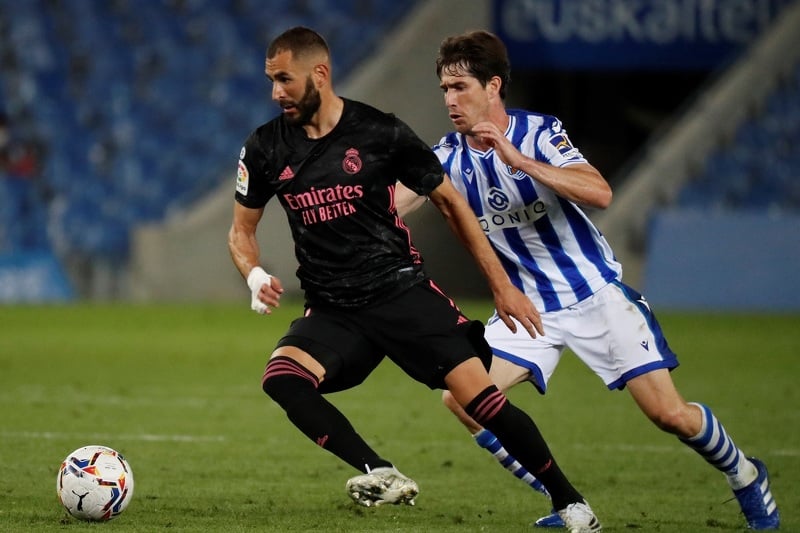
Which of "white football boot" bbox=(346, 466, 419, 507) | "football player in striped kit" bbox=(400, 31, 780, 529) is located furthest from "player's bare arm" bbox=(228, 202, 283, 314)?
"white football boot" bbox=(346, 466, 419, 507)

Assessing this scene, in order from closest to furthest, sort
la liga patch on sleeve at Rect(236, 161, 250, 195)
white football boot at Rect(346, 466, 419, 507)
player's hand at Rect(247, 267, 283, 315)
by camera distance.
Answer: white football boot at Rect(346, 466, 419, 507) → player's hand at Rect(247, 267, 283, 315) → la liga patch on sleeve at Rect(236, 161, 250, 195)

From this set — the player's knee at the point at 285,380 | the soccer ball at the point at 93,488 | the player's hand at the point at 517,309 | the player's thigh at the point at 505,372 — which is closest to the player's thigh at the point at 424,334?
the player's hand at the point at 517,309

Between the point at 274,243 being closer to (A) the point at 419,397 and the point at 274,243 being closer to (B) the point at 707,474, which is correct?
(A) the point at 419,397

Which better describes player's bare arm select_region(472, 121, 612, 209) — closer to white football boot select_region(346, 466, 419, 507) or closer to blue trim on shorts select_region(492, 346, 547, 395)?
blue trim on shorts select_region(492, 346, 547, 395)

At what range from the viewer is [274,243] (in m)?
21.1

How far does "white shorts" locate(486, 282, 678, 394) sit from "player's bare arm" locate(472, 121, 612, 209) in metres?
0.52

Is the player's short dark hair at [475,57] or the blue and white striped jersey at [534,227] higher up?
the player's short dark hair at [475,57]

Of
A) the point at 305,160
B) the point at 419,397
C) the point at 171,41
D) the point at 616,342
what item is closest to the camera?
the point at 305,160

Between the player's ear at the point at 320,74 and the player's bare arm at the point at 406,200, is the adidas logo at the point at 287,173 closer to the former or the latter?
the player's ear at the point at 320,74

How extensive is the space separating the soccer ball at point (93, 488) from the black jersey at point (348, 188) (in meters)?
1.07

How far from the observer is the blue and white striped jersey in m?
6.07

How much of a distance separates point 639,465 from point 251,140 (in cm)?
324

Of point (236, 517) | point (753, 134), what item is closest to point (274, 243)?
point (753, 134)

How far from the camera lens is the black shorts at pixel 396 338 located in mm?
A: 5512
